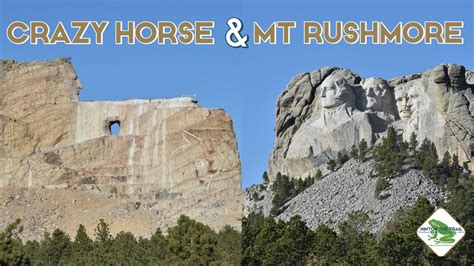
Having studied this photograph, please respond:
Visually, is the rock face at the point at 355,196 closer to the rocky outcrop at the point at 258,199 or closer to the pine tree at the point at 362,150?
the pine tree at the point at 362,150

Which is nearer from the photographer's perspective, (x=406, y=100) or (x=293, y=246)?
(x=293, y=246)

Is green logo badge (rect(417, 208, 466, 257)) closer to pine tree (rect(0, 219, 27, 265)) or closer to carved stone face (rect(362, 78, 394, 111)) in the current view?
pine tree (rect(0, 219, 27, 265))

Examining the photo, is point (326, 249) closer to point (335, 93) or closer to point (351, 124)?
point (351, 124)

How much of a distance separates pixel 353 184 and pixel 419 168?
3970 millimetres

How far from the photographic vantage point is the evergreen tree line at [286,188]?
8538 centimetres

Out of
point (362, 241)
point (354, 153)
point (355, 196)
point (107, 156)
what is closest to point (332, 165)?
point (354, 153)

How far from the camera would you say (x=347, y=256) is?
1991 inches

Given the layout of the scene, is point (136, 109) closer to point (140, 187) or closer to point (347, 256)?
point (140, 187)

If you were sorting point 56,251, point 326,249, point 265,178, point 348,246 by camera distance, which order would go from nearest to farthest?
1. point 56,251
2. point 326,249
3. point 348,246
4. point 265,178

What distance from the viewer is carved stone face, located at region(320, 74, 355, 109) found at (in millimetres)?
90375

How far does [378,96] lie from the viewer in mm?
90562

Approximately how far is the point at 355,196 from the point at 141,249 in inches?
1261

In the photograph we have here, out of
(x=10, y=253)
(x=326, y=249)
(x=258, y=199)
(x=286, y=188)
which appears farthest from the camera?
(x=258, y=199)

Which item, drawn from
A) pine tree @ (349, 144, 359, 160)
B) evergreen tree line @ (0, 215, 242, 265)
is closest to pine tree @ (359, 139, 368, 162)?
pine tree @ (349, 144, 359, 160)
